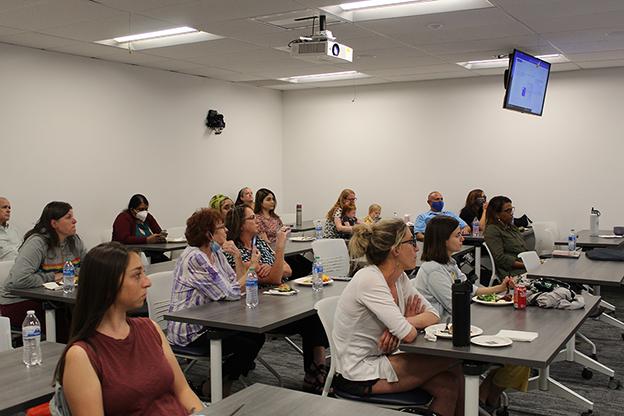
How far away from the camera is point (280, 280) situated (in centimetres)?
466

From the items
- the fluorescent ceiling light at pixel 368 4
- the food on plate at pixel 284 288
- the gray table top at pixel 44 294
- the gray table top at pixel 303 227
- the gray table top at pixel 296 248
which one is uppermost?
the fluorescent ceiling light at pixel 368 4

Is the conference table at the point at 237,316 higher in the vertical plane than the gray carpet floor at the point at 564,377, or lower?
higher

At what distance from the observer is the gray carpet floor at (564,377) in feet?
14.3

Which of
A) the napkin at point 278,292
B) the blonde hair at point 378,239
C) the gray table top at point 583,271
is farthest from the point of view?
the gray table top at point 583,271

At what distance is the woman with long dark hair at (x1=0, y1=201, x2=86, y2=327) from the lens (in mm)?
4613

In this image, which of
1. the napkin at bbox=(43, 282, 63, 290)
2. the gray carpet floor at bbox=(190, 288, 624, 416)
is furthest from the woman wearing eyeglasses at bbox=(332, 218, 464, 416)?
the napkin at bbox=(43, 282, 63, 290)

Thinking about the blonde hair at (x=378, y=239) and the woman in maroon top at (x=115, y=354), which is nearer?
the woman in maroon top at (x=115, y=354)

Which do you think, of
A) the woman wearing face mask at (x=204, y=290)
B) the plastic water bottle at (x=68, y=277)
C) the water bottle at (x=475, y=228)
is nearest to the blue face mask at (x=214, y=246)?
the woman wearing face mask at (x=204, y=290)

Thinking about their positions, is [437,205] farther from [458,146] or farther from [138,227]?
[138,227]

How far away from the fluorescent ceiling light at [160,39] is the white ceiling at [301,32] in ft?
0.48

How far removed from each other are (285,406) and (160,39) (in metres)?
5.42

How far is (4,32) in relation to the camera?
621 cm

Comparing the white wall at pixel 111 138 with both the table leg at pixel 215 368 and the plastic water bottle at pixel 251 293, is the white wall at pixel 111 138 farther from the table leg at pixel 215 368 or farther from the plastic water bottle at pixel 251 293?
the table leg at pixel 215 368

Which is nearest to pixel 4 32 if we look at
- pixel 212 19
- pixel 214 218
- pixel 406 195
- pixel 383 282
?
pixel 212 19
